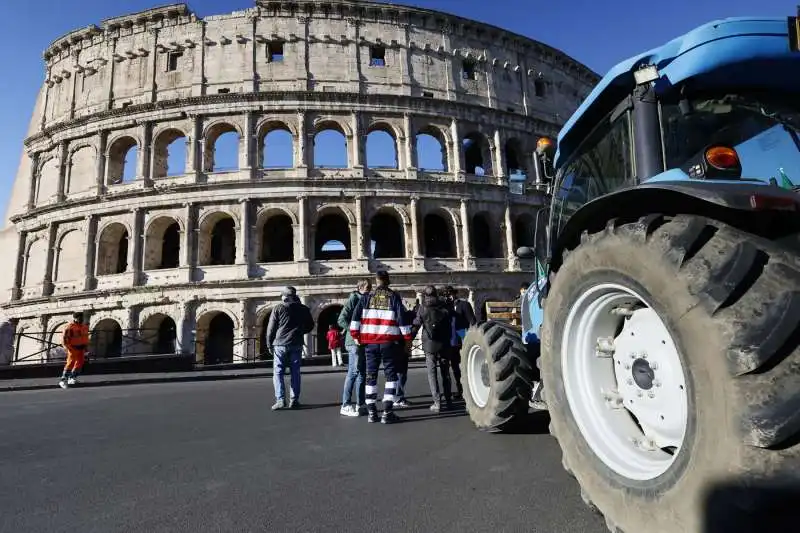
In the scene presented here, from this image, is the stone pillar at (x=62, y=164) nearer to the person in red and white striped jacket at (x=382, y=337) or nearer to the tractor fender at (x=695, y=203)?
the person in red and white striped jacket at (x=382, y=337)

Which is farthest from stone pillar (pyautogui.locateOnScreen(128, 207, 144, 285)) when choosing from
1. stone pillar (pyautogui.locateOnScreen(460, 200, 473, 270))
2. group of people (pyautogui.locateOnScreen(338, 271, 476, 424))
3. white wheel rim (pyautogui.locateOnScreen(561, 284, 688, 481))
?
white wheel rim (pyautogui.locateOnScreen(561, 284, 688, 481))

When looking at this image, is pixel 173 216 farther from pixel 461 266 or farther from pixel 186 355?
pixel 461 266

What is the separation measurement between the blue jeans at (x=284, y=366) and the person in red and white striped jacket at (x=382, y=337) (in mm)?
1826

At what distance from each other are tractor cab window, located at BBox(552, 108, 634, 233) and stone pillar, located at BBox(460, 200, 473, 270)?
1910 cm

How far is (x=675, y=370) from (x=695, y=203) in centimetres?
65

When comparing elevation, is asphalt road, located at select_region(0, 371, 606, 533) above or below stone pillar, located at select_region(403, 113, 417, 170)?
below

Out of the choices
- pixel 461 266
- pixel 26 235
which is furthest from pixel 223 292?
pixel 26 235

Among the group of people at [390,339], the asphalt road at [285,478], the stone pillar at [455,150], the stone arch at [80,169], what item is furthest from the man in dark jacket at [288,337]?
the stone arch at [80,169]

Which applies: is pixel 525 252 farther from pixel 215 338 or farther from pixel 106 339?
pixel 106 339

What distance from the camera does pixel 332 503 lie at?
2.53 meters

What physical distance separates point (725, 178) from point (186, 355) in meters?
18.0

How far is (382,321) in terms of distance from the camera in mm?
5348

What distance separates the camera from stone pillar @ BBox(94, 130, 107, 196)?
22903mm

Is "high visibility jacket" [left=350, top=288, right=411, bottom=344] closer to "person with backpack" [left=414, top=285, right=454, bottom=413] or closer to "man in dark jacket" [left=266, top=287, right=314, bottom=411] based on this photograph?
"person with backpack" [left=414, top=285, right=454, bottom=413]
